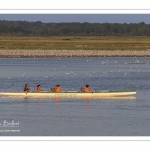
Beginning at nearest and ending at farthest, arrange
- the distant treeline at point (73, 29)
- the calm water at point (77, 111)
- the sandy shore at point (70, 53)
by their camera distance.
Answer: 1. the calm water at point (77, 111)
2. the sandy shore at point (70, 53)
3. the distant treeline at point (73, 29)

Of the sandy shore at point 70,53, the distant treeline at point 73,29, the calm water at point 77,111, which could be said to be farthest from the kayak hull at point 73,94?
the distant treeline at point 73,29

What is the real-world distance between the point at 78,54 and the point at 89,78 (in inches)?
1555

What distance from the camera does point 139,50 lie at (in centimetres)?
10506

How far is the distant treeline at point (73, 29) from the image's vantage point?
168 metres

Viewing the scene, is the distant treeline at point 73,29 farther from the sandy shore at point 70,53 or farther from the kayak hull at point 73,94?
the kayak hull at point 73,94

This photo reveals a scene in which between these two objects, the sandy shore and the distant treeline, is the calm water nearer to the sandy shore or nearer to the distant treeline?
the sandy shore

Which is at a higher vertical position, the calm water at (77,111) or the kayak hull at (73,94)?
the kayak hull at (73,94)

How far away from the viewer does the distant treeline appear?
168337mm

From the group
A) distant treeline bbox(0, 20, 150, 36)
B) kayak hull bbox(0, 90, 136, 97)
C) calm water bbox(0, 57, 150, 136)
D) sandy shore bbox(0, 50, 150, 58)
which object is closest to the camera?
calm water bbox(0, 57, 150, 136)

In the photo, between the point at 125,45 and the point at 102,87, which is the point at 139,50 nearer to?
the point at 125,45

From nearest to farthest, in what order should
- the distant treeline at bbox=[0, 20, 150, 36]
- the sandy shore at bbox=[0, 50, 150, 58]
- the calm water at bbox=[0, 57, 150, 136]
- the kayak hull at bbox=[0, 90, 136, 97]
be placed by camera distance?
the calm water at bbox=[0, 57, 150, 136]
the kayak hull at bbox=[0, 90, 136, 97]
the sandy shore at bbox=[0, 50, 150, 58]
the distant treeline at bbox=[0, 20, 150, 36]

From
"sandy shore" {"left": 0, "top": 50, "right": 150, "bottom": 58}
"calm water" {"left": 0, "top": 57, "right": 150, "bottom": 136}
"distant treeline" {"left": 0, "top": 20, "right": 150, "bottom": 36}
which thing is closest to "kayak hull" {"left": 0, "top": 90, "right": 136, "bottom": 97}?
"calm water" {"left": 0, "top": 57, "right": 150, "bottom": 136}

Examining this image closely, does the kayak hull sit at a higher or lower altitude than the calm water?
higher
